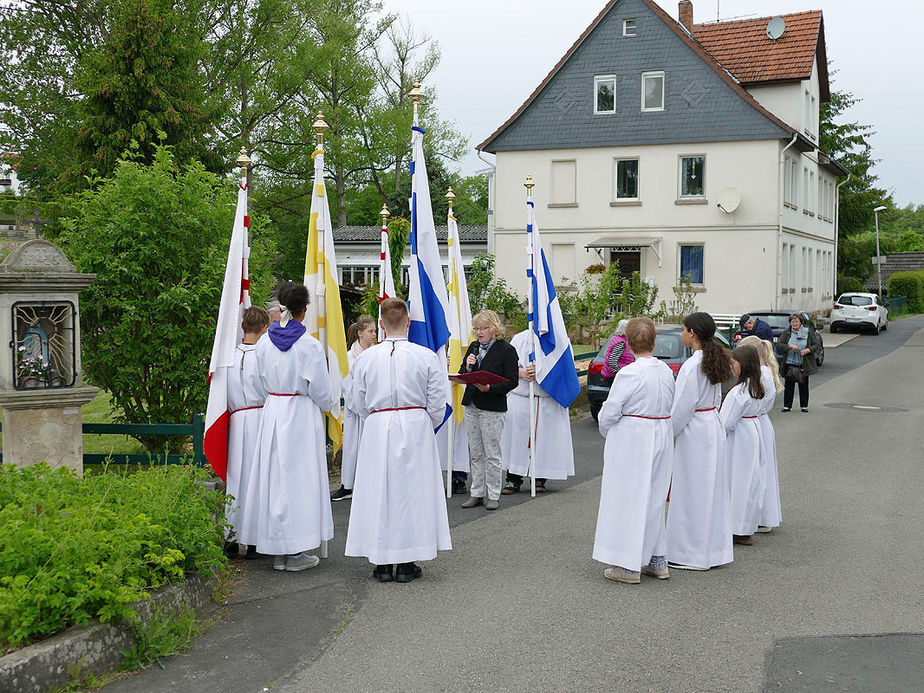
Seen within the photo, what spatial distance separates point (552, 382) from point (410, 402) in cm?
359

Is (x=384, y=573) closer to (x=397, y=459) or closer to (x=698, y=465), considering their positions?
(x=397, y=459)

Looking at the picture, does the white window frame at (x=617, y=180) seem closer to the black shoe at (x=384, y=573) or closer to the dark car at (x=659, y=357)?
the dark car at (x=659, y=357)

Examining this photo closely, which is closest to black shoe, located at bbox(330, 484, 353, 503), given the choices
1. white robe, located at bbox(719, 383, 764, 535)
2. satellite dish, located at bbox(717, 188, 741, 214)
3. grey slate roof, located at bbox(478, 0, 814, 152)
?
white robe, located at bbox(719, 383, 764, 535)

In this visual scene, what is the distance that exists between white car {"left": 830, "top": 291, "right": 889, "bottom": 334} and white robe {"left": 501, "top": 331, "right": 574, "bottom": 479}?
3100 centimetres

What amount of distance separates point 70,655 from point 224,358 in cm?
297

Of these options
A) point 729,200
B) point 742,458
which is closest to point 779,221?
point 729,200

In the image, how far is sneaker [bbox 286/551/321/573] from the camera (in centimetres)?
695

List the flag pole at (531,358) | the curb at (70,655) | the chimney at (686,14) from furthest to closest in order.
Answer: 1. the chimney at (686,14)
2. the flag pole at (531,358)
3. the curb at (70,655)

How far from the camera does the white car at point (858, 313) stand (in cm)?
3719

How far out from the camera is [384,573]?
6758mm

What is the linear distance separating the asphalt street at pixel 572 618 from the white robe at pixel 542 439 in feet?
2.75

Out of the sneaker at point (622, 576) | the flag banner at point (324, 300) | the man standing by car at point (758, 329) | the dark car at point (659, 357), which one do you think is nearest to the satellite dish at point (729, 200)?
the man standing by car at point (758, 329)

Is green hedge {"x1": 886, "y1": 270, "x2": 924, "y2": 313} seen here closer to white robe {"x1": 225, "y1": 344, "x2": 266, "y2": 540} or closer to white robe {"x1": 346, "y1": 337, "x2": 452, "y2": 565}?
white robe {"x1": 346, "y1": 337, "x2": 452, "y2": 565}

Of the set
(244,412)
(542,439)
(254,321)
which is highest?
(254,321)
